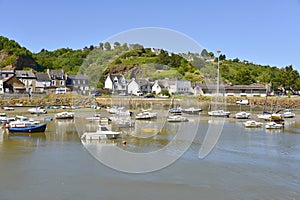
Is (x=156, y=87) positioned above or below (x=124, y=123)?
above

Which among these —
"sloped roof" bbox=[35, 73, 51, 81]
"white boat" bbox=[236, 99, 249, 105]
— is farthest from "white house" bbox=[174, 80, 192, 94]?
"sloped roof" bbox=[35, 73, 51, 81]

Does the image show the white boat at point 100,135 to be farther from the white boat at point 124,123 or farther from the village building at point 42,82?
the village building at point 42,82

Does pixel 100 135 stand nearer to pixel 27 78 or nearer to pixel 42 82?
pixel 42 82

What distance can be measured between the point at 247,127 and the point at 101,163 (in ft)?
41.6

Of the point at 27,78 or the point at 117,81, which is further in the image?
the point at 27,78

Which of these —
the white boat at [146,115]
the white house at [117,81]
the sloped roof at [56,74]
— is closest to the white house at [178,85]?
the white house at [117,81]

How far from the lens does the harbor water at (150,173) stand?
8.52 meters

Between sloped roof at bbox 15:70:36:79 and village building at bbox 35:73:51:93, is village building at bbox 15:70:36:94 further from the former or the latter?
village building at bbox 35:73:51:93

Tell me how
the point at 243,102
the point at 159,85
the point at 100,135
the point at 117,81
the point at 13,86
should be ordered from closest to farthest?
the point at 117,81 → the point at 159,85 → the point at 100,135 → the point at 13,86 → the point at 243,102

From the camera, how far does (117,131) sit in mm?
16219

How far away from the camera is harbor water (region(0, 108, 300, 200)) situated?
852cm

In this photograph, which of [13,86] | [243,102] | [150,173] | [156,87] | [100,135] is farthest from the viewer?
[243,102]

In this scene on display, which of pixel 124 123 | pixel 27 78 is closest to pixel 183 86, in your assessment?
pixel 124 123

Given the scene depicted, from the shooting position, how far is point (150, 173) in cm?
1021
